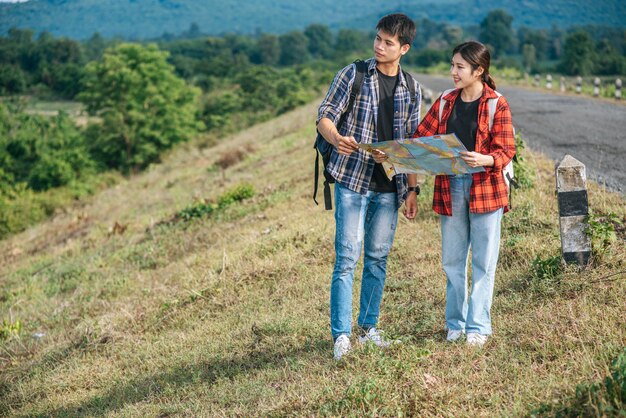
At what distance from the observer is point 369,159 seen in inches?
165

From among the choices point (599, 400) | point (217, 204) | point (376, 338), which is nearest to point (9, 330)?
point (217, 204)

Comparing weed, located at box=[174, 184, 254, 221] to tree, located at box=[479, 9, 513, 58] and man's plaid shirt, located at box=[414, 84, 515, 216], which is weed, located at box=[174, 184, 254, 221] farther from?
tree, located at box=[479, 9, 513, 58]

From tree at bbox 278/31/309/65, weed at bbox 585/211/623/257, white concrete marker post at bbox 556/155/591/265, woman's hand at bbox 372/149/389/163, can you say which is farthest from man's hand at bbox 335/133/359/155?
tree at bbox 278/31/309/65

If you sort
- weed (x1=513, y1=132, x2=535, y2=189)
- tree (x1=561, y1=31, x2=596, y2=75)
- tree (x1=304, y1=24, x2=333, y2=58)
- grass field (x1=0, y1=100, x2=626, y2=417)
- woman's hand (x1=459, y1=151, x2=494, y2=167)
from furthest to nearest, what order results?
tree (x1=304, y1=24, x2=333, y2=58) → tree (x1=561, y1=31, x2=596, y2=75) → weed (x1=513, y1=132, x2=535, y2=189) → woman's hand (x1=459, y1=151, x2=494, y2=167) → grass field (x1=0, y1=100, x2=626, y2=417)

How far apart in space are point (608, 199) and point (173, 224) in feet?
27.7

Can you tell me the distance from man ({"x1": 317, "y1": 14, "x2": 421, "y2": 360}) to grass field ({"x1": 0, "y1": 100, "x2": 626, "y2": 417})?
1.87 feet

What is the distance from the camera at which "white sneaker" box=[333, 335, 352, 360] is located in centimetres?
427

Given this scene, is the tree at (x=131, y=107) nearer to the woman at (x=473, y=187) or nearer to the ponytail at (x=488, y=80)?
the woman at (x=473, y=187)

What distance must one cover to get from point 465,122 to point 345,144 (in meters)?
0.85

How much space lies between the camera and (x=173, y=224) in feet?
41.0

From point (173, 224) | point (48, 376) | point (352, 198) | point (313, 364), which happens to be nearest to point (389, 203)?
point (352, 198)

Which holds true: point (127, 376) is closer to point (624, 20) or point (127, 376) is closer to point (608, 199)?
point (608, 199)

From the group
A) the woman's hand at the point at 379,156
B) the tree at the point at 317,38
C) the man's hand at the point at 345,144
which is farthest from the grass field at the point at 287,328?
the tree at the point at 317,38

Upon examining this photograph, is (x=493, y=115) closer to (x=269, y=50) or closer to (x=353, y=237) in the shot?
(x=353, y=237)
